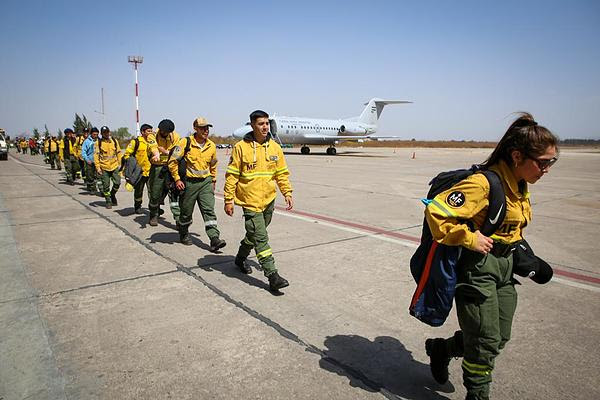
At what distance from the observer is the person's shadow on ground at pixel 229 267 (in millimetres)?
4324

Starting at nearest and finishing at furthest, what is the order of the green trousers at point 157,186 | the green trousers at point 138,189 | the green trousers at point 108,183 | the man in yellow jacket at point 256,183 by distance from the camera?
the man in yellow jacket at point 256,183, the green trousers at point 157,186, the green trousers at point 138,189, the green trousers at point 108,183

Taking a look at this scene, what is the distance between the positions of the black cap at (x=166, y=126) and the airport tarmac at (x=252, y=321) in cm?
185

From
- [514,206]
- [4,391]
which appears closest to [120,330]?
[4,391]

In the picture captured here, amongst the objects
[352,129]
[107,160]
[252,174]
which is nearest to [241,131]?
[352,129]

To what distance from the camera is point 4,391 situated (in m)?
2.40

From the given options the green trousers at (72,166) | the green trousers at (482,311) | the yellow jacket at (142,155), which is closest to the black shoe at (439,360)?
the green trousers at (482,311)

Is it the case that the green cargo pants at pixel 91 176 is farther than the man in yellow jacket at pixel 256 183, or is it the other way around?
the green cargo pants at pixel 91 176

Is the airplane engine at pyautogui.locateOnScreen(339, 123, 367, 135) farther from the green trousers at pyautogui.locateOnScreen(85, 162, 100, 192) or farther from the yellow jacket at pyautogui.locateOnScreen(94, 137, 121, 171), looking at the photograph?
the yellow jacket at pyautogui.locateOnScreen(94, 137, 121, 171)

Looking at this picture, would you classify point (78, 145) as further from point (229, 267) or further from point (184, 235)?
point (229, 267)

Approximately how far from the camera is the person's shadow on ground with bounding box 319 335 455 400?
99.4 inches

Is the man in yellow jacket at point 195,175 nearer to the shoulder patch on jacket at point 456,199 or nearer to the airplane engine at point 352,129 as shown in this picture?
the shoulder patch on jacket at point 456,199

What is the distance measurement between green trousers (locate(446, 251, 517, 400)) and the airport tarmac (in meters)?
0.47

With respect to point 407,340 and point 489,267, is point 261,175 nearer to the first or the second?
point 407,340

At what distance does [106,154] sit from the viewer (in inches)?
355
